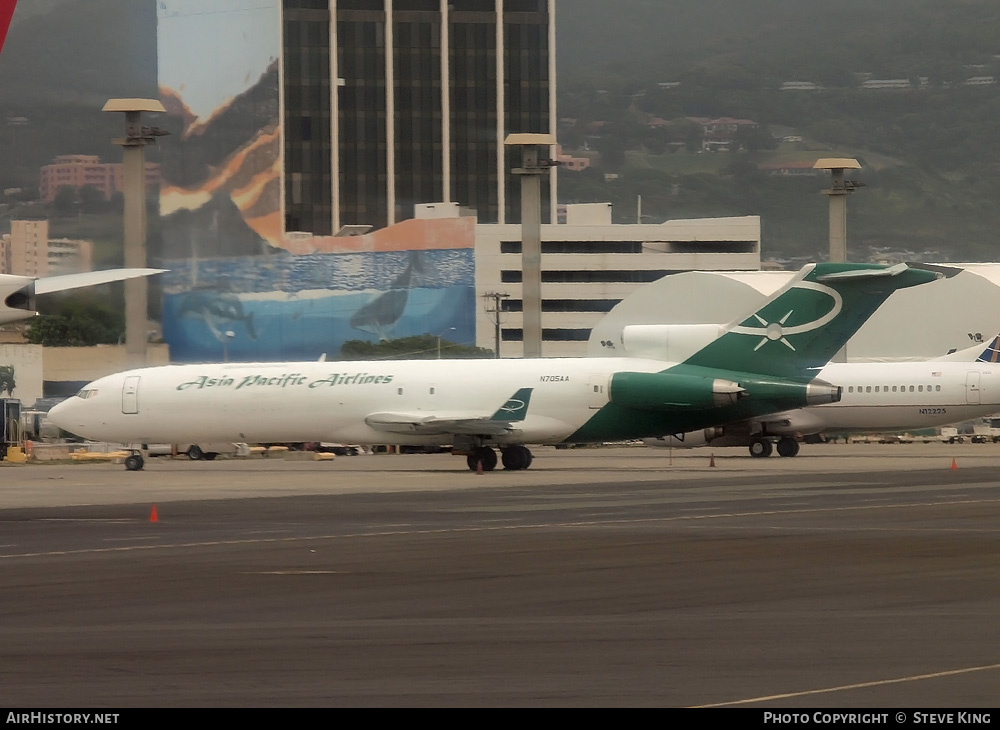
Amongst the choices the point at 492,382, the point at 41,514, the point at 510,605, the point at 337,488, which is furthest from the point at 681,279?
the point at 510,605

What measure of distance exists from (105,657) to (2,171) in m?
72.5

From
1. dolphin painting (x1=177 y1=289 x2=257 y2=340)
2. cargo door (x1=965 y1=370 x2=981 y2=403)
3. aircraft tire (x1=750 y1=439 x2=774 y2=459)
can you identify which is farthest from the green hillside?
cargo door (x1=965 y1=370 x2=981 y2=403)

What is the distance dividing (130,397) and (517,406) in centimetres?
1411

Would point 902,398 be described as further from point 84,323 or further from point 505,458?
point 84,323

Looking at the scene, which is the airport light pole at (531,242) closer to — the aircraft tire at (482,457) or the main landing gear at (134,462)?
the main landing gear at (134,462)

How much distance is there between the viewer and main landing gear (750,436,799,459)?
A: 6844cm

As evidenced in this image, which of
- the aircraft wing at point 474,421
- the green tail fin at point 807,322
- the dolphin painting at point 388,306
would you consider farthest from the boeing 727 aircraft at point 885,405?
the dolphin painting at point 388,306

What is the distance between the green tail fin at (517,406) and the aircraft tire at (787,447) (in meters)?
17.0

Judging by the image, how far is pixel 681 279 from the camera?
389 feet

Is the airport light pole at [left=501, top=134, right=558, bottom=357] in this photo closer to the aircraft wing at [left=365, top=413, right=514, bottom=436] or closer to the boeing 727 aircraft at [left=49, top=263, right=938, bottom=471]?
the boeing 727 aircraft at [left=49, top=263, right=938, bottom=471]

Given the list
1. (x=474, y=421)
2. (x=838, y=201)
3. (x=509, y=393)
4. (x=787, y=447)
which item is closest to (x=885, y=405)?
(x=787, y=447)

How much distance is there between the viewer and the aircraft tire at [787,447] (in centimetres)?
6906

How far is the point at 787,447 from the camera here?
227 feet

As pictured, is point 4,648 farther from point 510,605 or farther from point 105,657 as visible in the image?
point 510,605
